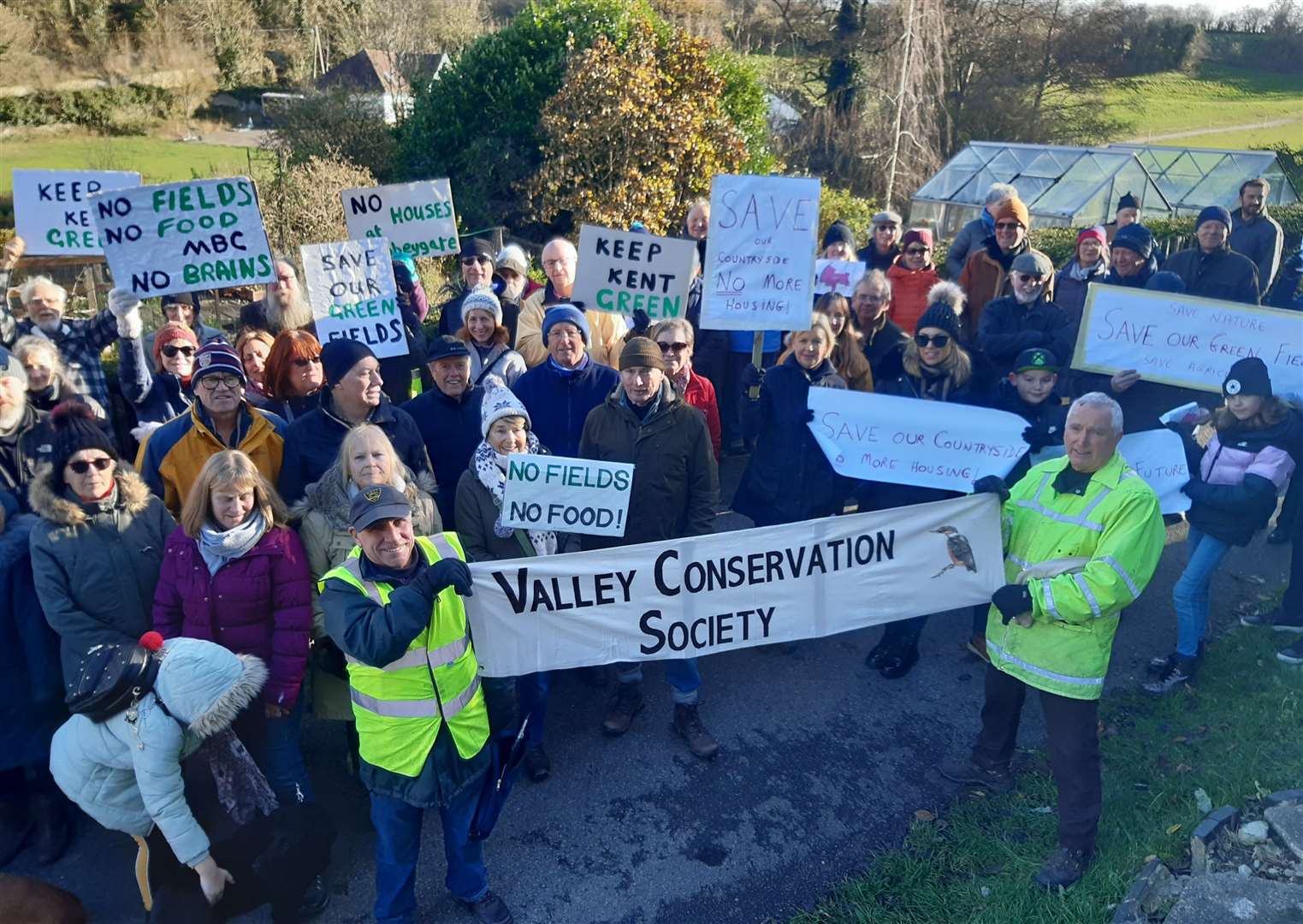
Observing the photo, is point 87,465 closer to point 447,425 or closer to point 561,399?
point 447,425

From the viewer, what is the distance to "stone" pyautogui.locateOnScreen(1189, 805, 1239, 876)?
13.7ft

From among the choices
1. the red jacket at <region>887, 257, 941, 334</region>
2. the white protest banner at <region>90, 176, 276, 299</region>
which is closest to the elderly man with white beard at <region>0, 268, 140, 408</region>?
the white protest banner at <region>90, 176, 276, 299</region>

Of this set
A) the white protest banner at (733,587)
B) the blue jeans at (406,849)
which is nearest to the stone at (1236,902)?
the white protest banner at (733,587)

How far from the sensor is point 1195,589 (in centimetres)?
557

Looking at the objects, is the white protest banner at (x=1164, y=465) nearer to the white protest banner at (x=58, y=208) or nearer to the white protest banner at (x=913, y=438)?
the white protest banner at (x=913, y=438)

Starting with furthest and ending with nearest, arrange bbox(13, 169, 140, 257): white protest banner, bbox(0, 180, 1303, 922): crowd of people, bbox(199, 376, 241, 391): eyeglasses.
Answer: bbox(13, 169, 140, 257): white protest banner < bbox(199, 376, 241, 391): eyeglasses < bbox(0, 180, 1303, 922): crowd of people

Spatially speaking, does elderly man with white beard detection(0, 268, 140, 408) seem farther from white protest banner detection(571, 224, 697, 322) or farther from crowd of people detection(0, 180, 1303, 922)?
white protest banner detection(571, 224, 697, 322)

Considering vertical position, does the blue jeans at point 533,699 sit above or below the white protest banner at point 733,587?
below

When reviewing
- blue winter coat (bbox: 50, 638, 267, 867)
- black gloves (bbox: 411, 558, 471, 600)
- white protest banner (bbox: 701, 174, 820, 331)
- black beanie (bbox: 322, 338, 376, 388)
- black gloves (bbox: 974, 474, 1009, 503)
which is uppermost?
white protest banner (bbox: 701, 174, 820, 331)

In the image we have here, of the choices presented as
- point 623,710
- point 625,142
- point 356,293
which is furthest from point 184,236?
point 625,142

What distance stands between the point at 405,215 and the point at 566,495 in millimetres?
4822

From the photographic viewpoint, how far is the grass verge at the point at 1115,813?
13.4 feet

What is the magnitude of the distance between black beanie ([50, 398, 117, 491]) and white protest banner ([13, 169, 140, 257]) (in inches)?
163

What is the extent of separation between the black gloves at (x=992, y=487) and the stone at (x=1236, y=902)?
6.06 feet
